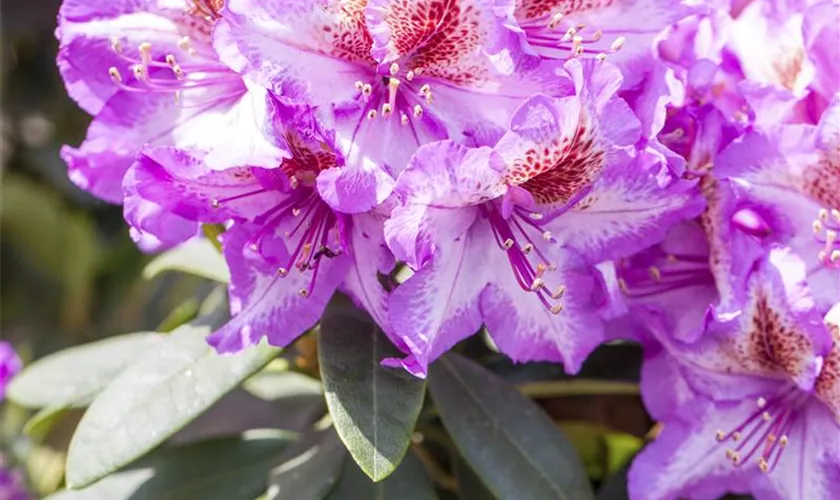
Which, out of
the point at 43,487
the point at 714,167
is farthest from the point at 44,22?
the point at 714,167

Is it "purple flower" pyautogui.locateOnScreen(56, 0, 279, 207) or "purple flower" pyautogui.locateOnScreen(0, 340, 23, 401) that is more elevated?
"purple flower" pyautogui.locateOnScreen(56, 0, 279, 207)

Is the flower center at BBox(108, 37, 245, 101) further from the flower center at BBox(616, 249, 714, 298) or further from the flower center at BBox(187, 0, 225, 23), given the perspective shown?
the flower center at BBox(616, 249, 714, 298)

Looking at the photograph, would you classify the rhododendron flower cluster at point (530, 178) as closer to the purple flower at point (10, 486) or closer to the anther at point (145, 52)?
the anther at point (145, 52)

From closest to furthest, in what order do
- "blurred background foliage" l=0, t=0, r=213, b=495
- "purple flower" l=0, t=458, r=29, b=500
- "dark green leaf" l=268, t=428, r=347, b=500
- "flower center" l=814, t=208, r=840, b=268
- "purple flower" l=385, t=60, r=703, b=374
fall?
"purple flower" l=385, t=60, r=703, b=374, "flower center" l=814, t=208, r=840, b=268, "dark green leaf" l=268, t=428, r=347, b=500, "purple flower" l=0, t=458, r=29, b=500, "blurred background foliage" l=0, t=0, r=213, b=495

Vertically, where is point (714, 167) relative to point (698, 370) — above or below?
above

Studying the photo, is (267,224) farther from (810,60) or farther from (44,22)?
(44,22)

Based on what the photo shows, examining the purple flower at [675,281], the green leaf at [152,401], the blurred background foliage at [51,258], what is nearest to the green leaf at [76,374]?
the green leaf at [152,401]

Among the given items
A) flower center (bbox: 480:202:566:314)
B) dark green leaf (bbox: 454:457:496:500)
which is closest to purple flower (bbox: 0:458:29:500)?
dark green leaf (bbox: 454:457:496:500)
